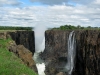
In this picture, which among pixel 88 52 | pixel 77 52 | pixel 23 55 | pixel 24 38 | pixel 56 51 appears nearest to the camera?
pixel 23 55

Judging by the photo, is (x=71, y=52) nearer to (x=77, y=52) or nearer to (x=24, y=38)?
(x=77, y=52)

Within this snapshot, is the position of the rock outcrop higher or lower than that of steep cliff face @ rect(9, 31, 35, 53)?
higher

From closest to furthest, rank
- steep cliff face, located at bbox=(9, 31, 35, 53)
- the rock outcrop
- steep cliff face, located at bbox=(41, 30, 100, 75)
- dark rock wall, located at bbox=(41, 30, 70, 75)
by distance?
the rock outcrop, steep cliff face, located at bbox=(41, 30, 100, 75), dark rock wall, located at bbox=(41, 30, 70, 75), steep cliff face, located at bbox=(9, 31, 35, 53)

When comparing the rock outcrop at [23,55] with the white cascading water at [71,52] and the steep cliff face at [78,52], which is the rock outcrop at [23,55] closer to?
the steep cliff face at [78,52]

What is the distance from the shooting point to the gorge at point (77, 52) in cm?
3850

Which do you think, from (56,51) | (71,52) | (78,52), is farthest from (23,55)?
(56,51)

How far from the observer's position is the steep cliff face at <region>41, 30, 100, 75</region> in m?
38.4

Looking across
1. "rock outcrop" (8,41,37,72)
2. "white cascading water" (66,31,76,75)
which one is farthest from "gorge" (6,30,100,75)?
"rock outcrop" (8,41,37,72)

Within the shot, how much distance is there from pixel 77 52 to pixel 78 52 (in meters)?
0.73

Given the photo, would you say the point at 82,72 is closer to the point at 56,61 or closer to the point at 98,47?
the point at 98,47

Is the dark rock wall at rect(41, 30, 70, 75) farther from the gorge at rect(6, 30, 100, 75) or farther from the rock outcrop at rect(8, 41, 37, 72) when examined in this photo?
the rock outcrop at rect(8, 41, 37, 72)

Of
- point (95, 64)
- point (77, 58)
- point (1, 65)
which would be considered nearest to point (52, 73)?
point (77, 58)

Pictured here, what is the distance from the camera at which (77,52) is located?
4594cm

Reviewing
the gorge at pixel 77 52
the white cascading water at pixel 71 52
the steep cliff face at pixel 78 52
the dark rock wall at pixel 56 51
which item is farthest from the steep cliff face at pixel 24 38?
the white cascading water at pixel 71 52
